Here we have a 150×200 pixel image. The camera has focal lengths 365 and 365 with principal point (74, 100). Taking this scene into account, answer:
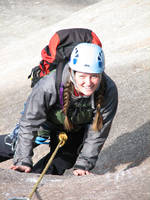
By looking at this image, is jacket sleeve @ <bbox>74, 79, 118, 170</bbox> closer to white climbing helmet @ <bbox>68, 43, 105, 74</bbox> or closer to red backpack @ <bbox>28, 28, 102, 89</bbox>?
white climbing helmet @ <bbox>68, 43, 105, 74</bbox>

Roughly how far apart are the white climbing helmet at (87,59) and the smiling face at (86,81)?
6 cm

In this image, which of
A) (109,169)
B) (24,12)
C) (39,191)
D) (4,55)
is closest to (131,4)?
(4,55)

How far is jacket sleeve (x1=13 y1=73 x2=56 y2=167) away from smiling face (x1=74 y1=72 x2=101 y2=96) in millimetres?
271

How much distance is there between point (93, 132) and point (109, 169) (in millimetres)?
1585

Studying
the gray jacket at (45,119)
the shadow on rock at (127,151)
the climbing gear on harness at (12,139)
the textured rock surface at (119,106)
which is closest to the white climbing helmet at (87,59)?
the gray jacket at (45,119)

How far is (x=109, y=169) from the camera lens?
5.88 m

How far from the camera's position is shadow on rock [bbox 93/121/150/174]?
19.2 ft

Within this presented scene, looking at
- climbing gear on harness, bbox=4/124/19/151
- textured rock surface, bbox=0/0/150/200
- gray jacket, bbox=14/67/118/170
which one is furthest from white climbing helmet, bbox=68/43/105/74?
climbing gear on harness, bbox=4/124/19/151

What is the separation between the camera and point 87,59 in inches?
153

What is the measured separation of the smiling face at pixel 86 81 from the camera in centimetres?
389

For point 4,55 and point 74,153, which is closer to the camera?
point 74,153

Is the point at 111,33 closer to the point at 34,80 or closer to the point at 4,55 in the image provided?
the point at 4,55

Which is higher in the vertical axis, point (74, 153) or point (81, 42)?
point (81, 42)

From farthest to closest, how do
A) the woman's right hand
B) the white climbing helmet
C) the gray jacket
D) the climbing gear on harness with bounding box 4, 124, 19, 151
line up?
the climbing gear on harness with bounding box 4, 124, 19, 151
the woman's right hand
the gray jacket
the white climbing helmet
